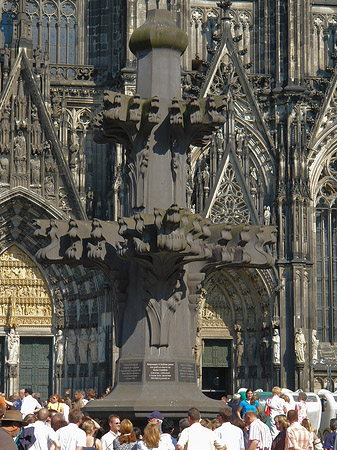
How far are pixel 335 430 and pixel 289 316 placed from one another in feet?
48.3

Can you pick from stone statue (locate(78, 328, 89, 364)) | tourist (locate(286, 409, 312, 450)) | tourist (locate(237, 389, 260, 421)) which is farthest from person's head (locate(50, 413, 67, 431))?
stone statue (locate(78, 328, 89, 364))

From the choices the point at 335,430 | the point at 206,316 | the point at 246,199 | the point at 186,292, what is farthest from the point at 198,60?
the point at 186,292

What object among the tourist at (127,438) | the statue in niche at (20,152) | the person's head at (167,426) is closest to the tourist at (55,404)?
the person's head at (167,426)

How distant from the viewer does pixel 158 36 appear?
1648cm

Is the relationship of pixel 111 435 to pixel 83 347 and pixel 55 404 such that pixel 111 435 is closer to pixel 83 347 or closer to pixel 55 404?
pixel 55 404

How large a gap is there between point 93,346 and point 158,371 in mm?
19896

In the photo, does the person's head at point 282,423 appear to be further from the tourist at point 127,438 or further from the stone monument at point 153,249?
the tourist at point 127,438

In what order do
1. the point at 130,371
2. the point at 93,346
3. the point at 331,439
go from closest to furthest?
1. the point at 130,371
2. the point at 331,439
3. the point at 93,346

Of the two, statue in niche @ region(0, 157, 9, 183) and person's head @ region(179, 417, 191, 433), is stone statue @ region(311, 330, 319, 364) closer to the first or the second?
statue in niche @ region(0, 157, 9, 183)

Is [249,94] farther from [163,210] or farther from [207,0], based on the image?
[163,210]

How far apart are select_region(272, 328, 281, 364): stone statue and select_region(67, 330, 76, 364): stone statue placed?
6434 mm

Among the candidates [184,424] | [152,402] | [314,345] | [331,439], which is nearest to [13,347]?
[314,345]

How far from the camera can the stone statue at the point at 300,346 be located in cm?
3422

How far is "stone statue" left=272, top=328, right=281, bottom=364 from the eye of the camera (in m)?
34.6
